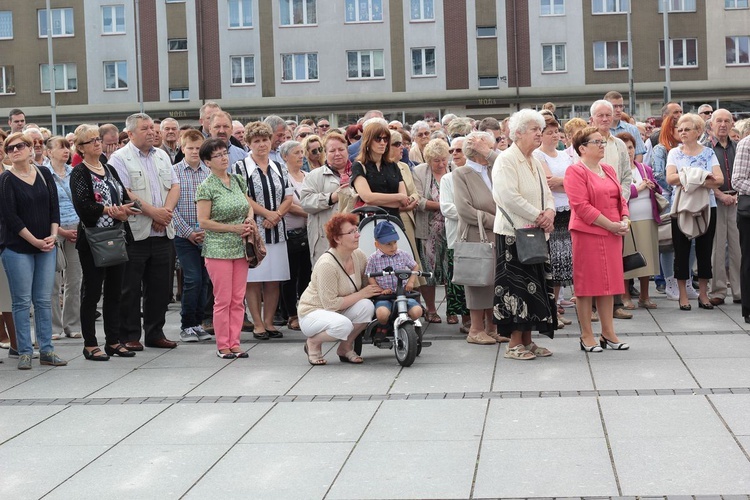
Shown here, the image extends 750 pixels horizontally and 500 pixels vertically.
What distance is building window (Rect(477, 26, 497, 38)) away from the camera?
171 feet

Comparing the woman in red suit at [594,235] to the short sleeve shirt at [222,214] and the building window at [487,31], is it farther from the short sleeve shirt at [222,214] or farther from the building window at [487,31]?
the building window at [487,31]

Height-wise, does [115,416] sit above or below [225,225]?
below

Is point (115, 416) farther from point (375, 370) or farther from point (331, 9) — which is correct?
point (331, 9)

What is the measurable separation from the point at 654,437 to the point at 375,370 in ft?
11.2

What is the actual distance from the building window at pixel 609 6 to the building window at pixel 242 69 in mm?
15561

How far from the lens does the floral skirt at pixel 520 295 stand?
1018 centimetres

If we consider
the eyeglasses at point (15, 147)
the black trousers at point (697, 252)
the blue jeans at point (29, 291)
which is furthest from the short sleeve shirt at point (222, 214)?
the black trousers at point (697, 252)

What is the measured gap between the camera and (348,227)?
10203 millimetres

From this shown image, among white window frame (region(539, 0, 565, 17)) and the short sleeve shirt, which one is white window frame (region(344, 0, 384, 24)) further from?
the short sleeve shirt

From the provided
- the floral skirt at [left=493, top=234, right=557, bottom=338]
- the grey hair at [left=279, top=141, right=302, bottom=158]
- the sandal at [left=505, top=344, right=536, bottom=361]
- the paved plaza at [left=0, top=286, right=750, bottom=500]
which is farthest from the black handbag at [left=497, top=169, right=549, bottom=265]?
the grey hair at [left=279, top=141, right=302, bottom=158]

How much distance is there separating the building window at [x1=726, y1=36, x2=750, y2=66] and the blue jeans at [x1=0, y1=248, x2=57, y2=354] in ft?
152

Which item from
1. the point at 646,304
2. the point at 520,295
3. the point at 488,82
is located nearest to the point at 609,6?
the point at 488,82

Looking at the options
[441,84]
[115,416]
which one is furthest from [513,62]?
[115,416]

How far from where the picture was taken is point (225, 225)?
11062mm
